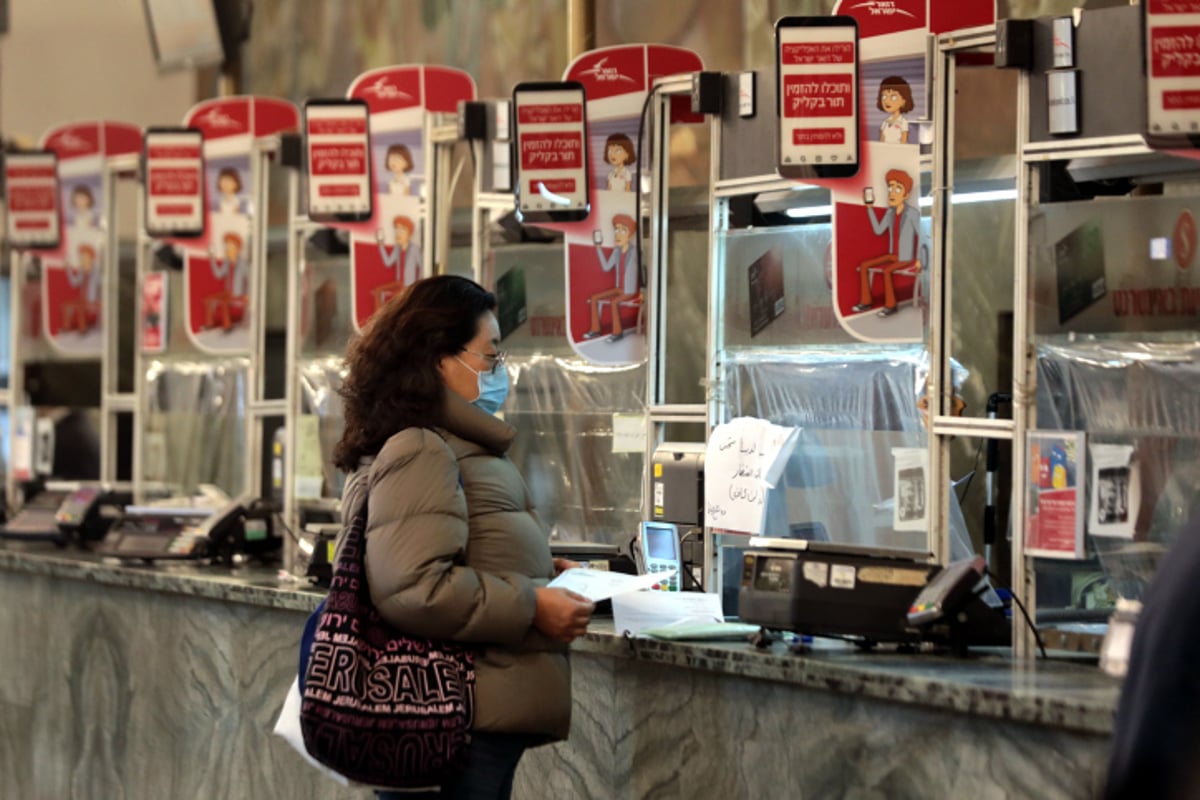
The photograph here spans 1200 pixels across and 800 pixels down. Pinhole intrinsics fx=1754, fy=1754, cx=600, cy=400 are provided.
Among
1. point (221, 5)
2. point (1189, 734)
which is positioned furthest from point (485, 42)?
point (1189, 734)

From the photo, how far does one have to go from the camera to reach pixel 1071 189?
4250mm

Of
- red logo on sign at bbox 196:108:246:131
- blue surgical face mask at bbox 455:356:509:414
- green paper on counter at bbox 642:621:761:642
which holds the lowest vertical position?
green paper on counter at bbox 642:621:761:642

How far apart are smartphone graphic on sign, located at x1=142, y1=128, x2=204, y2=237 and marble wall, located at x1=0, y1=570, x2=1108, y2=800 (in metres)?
1.53

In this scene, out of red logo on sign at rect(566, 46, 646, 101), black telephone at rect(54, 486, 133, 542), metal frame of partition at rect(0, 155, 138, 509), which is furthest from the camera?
metal frame of partition at rect(0, 155, 138, 509)

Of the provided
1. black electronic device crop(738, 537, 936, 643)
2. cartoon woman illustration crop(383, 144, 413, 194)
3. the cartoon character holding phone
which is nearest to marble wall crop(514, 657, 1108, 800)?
black electronic device crop(738, 537, 936, 643)

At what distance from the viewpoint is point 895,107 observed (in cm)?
455

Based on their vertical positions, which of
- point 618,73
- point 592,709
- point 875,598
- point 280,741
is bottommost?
point 280,741

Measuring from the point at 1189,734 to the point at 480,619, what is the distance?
1889 millimetres

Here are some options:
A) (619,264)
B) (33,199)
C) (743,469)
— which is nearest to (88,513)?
(33,199)

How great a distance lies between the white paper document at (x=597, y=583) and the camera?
3.77 m

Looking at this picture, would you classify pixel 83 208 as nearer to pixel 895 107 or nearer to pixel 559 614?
pixel 895 107

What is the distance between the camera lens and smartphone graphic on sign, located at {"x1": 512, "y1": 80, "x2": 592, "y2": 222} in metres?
5.32

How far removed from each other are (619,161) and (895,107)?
3.51 ft

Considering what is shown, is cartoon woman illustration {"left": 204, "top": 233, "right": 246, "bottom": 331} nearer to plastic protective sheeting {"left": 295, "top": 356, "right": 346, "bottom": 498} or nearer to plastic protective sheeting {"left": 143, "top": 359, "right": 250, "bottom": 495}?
plastic protective sheeting {"left": 143, "top": 359, "right": 250, "bottom": 495}
